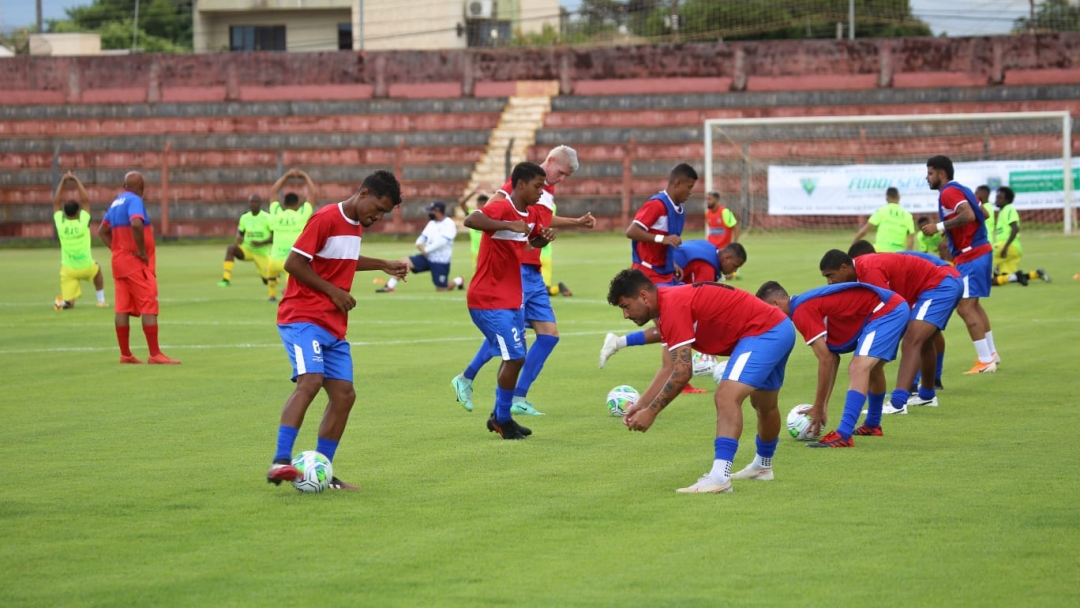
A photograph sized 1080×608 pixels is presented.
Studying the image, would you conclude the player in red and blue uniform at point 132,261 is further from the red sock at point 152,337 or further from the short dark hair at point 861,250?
the short dark hair at point 861,250

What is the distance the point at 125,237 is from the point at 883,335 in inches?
376

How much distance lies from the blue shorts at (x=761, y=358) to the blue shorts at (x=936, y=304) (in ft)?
11.1

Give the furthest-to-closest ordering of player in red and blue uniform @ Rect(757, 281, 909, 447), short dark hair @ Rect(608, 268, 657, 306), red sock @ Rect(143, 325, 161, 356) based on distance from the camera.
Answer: red sock @ Rect(143, 325, 161, 356), player in red and blue uniform @ Rect(757, 281, 909, 447), short dark hair @ Rect(608, 268, 657, 306)

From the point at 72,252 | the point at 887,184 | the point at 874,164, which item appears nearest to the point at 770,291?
the point at 72,252

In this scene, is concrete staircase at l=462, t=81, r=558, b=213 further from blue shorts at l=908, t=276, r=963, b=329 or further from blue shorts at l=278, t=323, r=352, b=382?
blue shorts at l=278, t=323, r=352, b=382

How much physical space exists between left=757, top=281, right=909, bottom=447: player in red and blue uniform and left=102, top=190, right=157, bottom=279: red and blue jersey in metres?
8.73

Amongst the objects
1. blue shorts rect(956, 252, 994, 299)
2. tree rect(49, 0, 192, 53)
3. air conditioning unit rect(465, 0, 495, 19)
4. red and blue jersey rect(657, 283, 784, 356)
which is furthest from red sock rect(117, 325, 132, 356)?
tree rect(49, 0, 192, 53)

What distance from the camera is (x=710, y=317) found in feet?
28.3

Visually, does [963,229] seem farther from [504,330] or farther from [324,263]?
[324,263]

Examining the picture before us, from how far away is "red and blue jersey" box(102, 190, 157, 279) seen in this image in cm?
1591

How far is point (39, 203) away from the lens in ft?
152

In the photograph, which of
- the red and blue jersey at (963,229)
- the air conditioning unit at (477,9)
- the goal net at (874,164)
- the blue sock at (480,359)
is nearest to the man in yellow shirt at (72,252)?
the blue sock at (480,359)

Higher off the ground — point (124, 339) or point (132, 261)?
point (132, 261)

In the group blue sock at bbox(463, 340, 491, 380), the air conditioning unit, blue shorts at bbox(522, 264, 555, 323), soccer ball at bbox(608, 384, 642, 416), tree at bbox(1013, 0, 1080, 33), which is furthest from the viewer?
the air conditioning unit
